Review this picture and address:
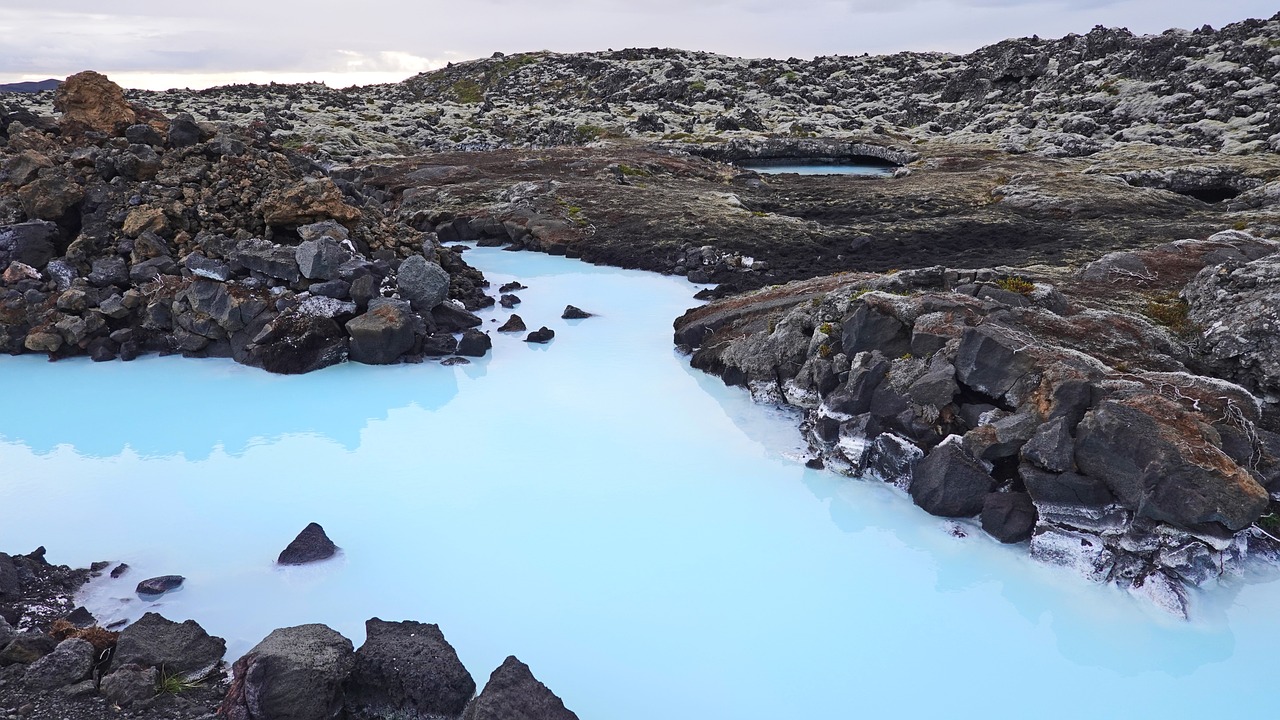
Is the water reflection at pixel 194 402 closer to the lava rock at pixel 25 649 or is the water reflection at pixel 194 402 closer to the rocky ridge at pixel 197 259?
the rocky ridge at pixel 197 259

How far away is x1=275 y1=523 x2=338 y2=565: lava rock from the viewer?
1377 centimetres

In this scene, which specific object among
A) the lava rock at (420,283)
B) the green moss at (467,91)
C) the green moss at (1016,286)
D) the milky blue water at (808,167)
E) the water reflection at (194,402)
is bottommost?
the water reflection at (194,402)

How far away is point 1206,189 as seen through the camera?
178ft

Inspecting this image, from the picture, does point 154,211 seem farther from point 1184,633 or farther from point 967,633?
point 1184,633

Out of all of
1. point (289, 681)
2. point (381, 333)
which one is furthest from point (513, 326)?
point (289, 681)

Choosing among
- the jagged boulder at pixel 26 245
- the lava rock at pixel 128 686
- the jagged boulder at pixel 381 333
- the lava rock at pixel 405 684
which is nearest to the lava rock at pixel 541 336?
the jagged boulder at pixel 381 333

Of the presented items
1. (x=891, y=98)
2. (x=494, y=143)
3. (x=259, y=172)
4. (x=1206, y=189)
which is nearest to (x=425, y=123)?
(x=494, y=143)

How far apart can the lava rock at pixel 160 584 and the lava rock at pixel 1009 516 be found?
47.0 feet

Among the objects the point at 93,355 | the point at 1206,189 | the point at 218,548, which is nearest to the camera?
the point at 218,548

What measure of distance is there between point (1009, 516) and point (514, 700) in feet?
32.8

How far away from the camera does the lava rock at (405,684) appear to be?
10180 mm

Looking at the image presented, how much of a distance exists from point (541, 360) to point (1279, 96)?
7948cm

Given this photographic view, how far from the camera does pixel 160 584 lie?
12.9 meters

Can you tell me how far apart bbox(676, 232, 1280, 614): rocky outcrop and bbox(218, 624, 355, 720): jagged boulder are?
36.8 feet
